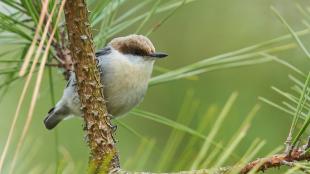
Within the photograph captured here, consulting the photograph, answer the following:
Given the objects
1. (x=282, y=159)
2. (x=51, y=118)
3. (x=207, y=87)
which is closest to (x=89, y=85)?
(x=282, y=159)

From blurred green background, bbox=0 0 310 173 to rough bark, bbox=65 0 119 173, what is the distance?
799 mm

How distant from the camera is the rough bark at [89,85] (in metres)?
1.14

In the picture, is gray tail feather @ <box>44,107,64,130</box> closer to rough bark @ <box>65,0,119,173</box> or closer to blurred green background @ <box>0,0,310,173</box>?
blurred green background @ <box>0,0,310,173</box>

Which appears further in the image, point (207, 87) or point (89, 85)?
point (207, 87)

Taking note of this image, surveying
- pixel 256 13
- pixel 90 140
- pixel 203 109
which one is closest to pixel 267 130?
pixel 203 109

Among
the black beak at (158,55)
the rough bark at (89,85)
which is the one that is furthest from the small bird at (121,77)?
the rough bark at (89,85)

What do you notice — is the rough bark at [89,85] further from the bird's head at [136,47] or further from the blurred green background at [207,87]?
the bird's head at [136,47]

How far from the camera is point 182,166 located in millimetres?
1055

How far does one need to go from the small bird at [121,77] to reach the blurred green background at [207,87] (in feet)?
0.34

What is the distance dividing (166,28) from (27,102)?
66 cm

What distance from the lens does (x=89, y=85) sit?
1203mm

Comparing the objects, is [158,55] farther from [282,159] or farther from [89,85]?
[282,159]

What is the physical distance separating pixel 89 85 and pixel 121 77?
90 centimetres

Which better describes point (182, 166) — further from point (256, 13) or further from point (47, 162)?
point (256, 13)
